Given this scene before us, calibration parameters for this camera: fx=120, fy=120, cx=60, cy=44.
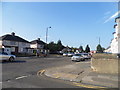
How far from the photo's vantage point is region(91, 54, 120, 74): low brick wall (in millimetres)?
9516

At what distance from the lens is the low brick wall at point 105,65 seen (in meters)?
9.52

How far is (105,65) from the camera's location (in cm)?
989

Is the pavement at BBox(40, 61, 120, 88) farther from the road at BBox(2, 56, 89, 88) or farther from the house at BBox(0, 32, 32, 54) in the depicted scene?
the house at BBox(0, 32, 32, 54)

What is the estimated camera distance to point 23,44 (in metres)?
51.9

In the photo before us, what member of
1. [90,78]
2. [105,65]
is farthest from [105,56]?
[90,78]

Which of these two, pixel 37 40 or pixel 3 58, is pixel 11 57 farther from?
pixel 37 40

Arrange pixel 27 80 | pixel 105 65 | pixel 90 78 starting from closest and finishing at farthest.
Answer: pixel 27 80 → pixel 90 78 → pixel 105 65

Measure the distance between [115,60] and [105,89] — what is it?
182 inches

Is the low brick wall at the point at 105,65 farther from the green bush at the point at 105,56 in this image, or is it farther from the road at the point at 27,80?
the road at the point at 27,80

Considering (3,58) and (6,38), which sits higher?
(6,38)

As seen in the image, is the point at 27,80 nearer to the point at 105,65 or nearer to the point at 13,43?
the point at 105,65

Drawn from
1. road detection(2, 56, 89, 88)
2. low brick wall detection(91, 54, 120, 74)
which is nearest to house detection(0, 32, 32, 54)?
road detection(2, 56, 89, 88)

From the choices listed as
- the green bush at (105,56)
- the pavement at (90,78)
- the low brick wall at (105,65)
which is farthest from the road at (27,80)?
the green bush at (105,56)

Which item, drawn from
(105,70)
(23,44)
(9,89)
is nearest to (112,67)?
(105,70)
